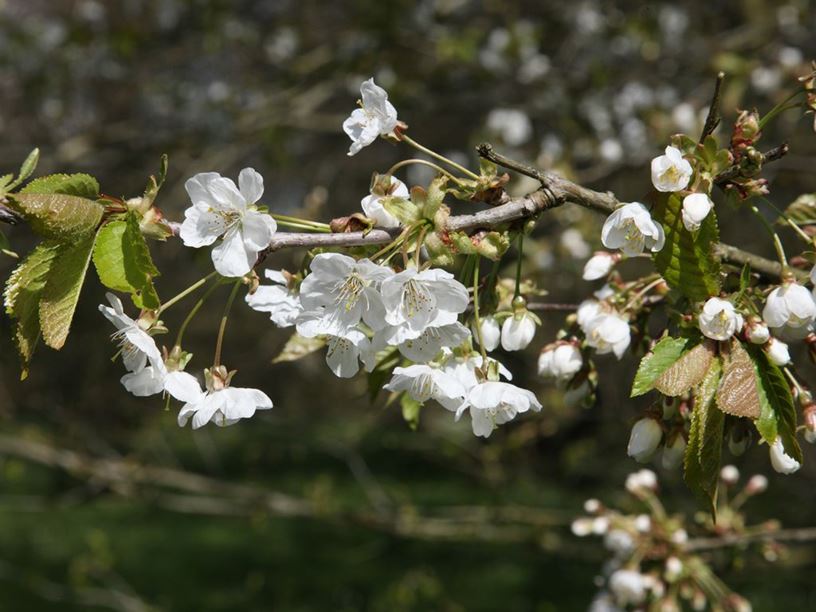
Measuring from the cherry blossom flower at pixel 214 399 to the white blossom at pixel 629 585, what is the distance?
1.23m

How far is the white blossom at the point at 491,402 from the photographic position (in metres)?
1.19

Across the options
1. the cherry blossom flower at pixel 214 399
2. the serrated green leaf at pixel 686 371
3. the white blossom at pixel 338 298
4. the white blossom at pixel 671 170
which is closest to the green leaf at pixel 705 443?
the serrated green leaf at pixel 686 371

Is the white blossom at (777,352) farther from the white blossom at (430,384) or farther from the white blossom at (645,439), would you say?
the white blossom at (430,384)

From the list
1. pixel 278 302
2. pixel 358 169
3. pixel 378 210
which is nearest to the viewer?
pixel 378 210

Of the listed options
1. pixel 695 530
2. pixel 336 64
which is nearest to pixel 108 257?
pixel 695 530

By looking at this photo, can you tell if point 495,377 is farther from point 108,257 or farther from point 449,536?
point 449,536

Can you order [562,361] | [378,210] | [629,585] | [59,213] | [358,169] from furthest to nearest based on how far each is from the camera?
[358,169] → [629,585] → [562,361] → [378,210] → [59,213]

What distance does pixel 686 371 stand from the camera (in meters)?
1.13

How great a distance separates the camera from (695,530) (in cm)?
221

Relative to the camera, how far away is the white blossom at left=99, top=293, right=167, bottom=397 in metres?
1.16

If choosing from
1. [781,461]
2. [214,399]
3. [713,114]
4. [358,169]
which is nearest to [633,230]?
[713,114]

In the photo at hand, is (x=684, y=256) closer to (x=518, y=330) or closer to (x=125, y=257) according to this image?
(x=518, y=330)

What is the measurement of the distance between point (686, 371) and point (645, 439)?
221 mm

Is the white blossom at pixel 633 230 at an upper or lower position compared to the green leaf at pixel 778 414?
upper
